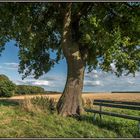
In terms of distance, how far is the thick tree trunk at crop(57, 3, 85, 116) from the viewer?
1759 centimetres

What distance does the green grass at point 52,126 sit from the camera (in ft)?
40.1

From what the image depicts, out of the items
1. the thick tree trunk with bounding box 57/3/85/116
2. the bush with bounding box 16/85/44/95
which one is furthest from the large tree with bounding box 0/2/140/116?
the bush with bounding box 16/85/44/95

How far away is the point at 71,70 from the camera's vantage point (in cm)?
1772

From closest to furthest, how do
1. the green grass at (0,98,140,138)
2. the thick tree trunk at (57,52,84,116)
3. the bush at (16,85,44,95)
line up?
the green grass at (0,98,140,138) → the bush at (16,85,44,95) → the thick tree trunk at (57,52,84,116)

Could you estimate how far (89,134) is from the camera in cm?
1222

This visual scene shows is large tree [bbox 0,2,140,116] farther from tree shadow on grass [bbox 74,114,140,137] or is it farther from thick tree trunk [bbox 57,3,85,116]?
tree shadow on grass [bbox 74,114,140,137]

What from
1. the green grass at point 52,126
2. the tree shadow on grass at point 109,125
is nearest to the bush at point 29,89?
the green grass at point 52,126

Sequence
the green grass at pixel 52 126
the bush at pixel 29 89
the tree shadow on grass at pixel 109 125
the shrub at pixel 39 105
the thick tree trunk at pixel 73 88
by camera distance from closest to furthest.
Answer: the green grass at pixel 52 126
the tree shadow on grass at pixel 109 125
the shrub at pixel 39 105
the bush at pixel 29 89
the thick tree trunk at pixel 73 88

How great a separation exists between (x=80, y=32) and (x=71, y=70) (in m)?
1.96

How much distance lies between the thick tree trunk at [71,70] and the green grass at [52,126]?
1.56 metres

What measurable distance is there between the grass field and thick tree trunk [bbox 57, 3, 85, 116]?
112 cm

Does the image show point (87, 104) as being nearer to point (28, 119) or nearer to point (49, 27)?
point (49, 27)

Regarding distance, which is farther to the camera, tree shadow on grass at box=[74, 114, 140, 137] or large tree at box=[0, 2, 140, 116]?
large tree at box=[0, 2, 140, 116]

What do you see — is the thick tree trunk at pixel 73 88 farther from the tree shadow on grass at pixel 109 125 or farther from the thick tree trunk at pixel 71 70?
the tree shadow on grass at pixel 109 125
